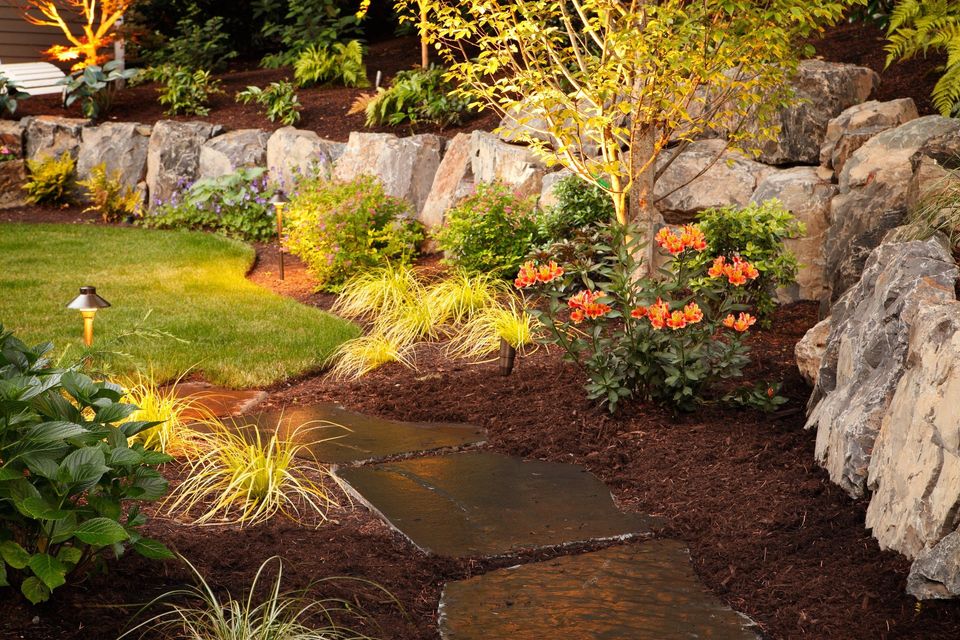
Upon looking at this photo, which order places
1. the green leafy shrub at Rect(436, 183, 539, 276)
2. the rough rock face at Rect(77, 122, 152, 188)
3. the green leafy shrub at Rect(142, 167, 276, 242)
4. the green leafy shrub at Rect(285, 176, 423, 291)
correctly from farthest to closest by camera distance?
the rough rock face at Rect(77, 122, 152, 188)
the green leafy shrub at Rect(142, 167, 276, 242)
the green leafy shrub at Rect(285, 176, 423, 291)
the green leafy shrub at Rect(436, 183, 539, 276)

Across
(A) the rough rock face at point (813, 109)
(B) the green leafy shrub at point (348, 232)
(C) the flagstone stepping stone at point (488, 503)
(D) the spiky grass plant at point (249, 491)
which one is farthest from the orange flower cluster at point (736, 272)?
(B) the green leafy shrub at point (348, 232)

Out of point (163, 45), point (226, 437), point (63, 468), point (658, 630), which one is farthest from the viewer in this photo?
point (163, 45)

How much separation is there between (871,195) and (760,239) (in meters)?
0.72

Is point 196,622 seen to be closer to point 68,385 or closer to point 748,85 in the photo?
point 68,385

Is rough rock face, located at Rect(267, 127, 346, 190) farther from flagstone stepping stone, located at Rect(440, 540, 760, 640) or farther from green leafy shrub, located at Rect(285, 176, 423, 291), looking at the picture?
flagstone stepping stone, located at Rect(440, 540, 760, 640)

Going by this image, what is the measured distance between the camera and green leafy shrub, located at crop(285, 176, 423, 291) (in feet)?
26.8

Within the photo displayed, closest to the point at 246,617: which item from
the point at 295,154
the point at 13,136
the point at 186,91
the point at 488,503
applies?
the point at 488,503

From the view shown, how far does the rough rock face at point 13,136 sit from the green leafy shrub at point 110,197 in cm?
112

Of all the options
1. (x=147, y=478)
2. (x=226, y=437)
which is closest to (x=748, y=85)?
(x=226, y=437)

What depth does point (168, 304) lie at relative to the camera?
24.7 ft

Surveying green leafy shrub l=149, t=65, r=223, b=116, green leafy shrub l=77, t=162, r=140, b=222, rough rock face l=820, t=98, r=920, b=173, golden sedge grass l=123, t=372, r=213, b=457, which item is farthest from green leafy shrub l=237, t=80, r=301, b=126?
golden sedge grass l=123, t=372, r=213, b=457

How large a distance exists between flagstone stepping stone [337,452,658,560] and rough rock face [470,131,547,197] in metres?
4.03

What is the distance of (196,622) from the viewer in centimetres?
278

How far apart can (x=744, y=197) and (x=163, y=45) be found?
10.6 meters
